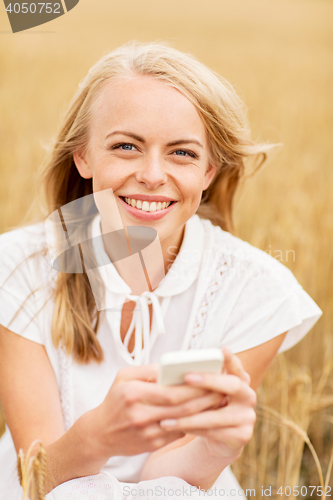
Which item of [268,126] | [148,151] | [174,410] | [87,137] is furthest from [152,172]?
[268,126]

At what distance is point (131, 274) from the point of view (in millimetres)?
1063

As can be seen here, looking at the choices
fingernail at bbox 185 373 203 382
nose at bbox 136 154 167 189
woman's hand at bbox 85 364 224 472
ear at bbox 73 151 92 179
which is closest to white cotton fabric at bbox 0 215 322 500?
ear at bbox 73 151 92 179

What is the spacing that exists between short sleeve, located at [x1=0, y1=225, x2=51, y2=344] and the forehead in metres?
0.33

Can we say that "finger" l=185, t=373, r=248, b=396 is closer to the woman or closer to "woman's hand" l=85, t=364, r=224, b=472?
"woman's hand" l=85, t=364, r=224, b=472

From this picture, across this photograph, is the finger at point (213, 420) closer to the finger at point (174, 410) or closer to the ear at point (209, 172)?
the finger at point (174, 410)

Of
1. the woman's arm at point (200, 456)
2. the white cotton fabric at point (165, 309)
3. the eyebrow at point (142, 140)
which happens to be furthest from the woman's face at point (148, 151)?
the woman's arm at point (200, 456)

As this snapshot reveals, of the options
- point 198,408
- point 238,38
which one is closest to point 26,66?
point 238,38

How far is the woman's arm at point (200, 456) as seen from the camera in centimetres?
79

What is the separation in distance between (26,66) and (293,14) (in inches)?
63.5

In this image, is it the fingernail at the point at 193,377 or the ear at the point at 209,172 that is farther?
the ear at the point at 209,172

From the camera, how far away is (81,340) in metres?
1.01

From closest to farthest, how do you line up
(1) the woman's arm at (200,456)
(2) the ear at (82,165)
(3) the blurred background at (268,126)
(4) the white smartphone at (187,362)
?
(4) the white smartphone at (187,362) < (1) the woman's arm at (200,456) < (2) the ear at (82,165) < (3) the blurred background at (268,126)

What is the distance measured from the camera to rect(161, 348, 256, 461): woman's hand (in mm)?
579

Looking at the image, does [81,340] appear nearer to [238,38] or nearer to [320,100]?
[320,100]
